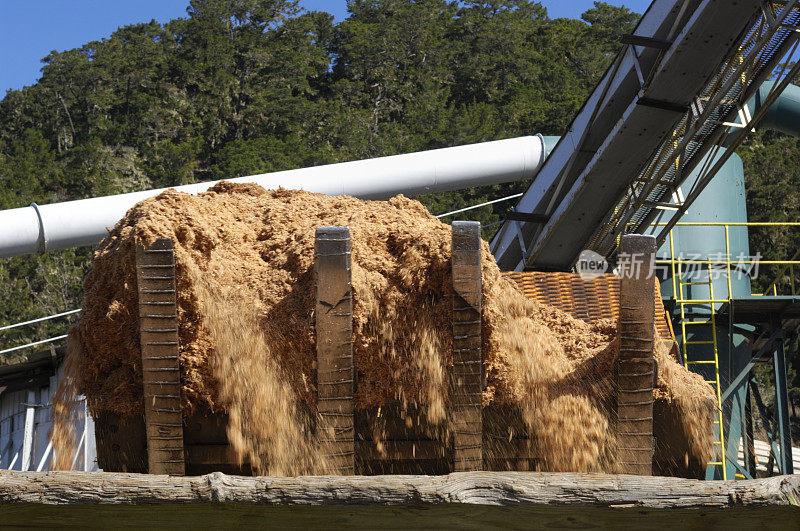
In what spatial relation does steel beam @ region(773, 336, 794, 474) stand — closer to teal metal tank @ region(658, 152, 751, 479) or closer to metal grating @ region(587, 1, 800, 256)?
teal metal tank @ region(658, 152, 751, 479)

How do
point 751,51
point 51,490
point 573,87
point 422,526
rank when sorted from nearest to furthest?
point 51,490 → point 422,526 → point 751,51 → point 573,87

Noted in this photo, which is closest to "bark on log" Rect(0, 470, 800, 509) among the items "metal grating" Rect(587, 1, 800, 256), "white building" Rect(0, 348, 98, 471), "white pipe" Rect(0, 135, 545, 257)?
"metal grating" Rect(587, 1, 800, 256)

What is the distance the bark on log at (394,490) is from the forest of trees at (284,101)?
2466 centimetres

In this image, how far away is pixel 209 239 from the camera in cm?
283

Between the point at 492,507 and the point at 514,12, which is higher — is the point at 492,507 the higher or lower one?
the lower one

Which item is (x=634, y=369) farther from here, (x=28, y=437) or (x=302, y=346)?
(x=28, y=437)

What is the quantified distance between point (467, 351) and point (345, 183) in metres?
7.24

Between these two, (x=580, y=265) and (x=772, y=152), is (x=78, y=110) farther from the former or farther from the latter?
(x=580, y=265)

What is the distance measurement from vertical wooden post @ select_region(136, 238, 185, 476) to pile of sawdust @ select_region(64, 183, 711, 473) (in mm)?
66

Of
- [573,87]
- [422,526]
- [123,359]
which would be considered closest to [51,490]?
[123,359]

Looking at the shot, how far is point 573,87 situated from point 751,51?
34314mm

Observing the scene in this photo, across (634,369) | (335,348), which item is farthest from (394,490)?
(634,369)

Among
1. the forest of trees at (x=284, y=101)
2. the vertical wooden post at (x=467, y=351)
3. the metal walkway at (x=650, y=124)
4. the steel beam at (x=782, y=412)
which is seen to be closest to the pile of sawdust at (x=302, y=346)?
the vertical wooden post at (x=467, y=351)

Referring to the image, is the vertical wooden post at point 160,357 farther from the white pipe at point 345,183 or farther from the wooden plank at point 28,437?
the wooden plank at point 28,437
